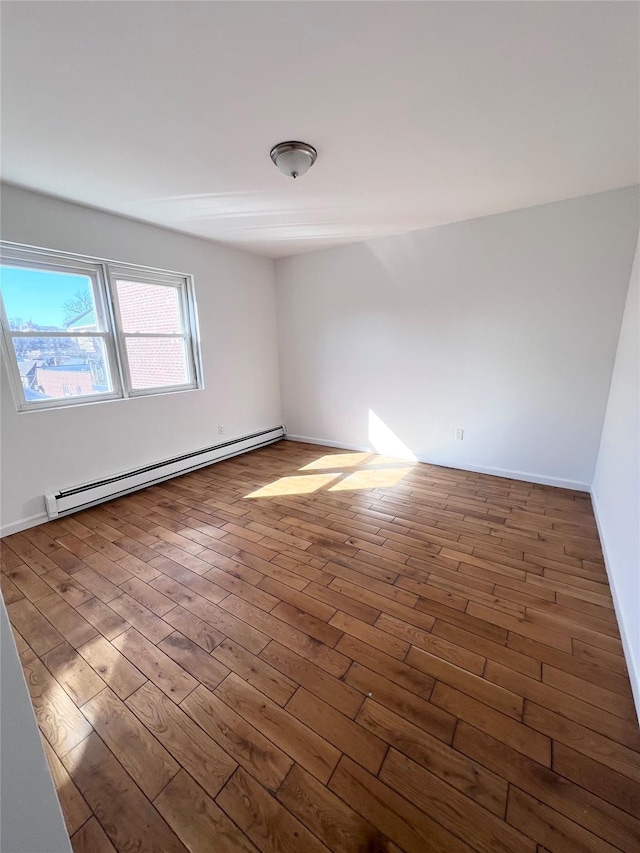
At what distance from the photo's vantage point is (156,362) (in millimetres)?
3477

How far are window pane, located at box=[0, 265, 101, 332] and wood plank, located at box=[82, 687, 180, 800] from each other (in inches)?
102

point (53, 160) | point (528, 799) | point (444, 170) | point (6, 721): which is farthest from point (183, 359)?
point (528, 799)

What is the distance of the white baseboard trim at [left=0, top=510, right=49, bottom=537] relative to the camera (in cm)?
251

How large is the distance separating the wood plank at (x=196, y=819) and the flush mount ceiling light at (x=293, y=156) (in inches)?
112

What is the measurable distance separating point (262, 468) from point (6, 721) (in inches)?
126

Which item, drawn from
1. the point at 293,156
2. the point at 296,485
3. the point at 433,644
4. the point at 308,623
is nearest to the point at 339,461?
the point at 296,485

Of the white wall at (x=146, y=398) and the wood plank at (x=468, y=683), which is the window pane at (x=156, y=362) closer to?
the white wall at (x=146, y=398)

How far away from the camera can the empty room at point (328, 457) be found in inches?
42.8

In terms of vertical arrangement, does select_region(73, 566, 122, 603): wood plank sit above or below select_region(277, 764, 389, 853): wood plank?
above

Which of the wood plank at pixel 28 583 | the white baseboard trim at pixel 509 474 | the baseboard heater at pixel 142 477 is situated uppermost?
the baseboard heater at pixel 142 477

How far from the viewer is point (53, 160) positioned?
2.01 metres

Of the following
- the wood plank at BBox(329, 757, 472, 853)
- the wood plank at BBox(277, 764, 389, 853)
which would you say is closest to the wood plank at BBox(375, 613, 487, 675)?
the wood plank at BBox(329, 757, 472, 853)

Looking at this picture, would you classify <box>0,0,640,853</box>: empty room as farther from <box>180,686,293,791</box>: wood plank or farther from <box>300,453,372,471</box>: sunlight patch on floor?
<box>300,453,372,471</box>: sunlight patch on floor

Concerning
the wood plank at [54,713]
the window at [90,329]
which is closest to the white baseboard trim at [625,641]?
the wood plank at [54,713]
